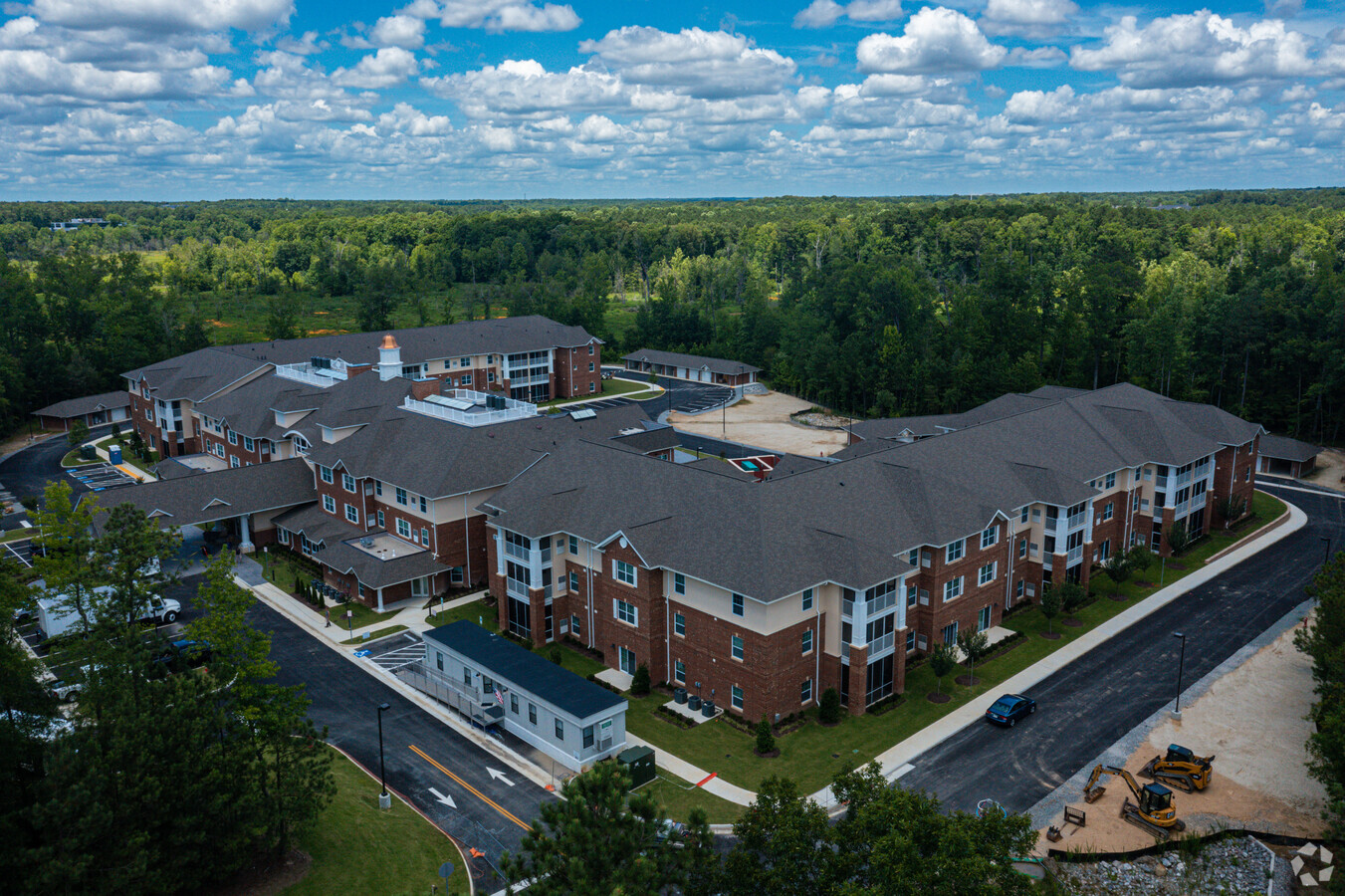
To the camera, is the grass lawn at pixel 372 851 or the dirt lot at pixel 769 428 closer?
the grass lawn at pixel 372 851

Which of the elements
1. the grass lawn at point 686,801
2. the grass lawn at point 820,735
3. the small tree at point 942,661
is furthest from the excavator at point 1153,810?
the grass lawn at point 686,801

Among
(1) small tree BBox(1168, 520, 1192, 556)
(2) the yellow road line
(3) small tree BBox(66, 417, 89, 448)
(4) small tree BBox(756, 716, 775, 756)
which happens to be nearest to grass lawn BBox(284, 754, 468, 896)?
(2) the yellow road line

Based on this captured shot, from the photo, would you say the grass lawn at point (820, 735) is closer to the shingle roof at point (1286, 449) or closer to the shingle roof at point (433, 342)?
the shingle roof at point (1286, 449)

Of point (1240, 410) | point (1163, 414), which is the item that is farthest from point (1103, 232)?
point (1163, 414)

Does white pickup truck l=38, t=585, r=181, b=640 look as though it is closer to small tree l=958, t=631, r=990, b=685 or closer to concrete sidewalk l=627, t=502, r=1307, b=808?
concrete sidewalk l=627, t=502, r=1307, b=808

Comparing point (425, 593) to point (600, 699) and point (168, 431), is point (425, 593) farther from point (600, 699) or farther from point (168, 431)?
point (168, 431)

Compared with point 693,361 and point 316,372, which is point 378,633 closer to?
point 316,372
